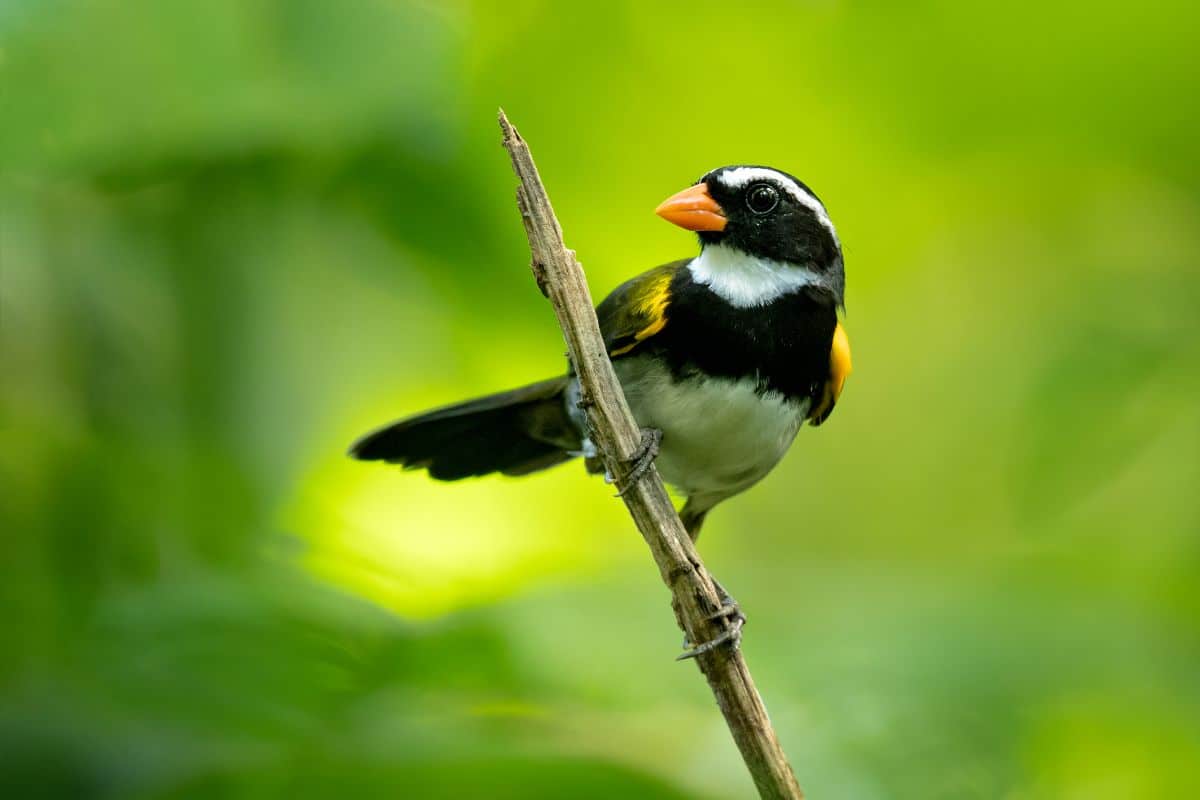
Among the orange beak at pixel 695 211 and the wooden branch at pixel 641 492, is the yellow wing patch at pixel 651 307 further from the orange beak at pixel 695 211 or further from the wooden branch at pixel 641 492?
the wooden branch at pixel 641 492

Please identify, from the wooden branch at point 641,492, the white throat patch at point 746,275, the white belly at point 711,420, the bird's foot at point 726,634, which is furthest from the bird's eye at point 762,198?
the bird's foot at point 726,634

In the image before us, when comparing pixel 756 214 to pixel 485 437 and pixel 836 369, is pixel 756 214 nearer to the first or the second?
pixel 836 369

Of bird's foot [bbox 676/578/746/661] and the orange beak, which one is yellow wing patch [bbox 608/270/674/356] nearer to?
the orange beak

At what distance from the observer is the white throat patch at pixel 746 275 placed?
10.2 feet

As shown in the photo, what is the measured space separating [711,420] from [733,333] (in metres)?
0.22

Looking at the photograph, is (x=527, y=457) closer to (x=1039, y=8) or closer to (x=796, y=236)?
(x=796, y=236)

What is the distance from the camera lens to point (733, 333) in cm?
304

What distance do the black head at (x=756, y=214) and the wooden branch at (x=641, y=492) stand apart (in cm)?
→ 78

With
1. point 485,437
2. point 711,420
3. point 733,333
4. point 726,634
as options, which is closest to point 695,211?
point 733,333

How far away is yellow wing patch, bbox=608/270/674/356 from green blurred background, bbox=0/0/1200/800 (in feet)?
1.77

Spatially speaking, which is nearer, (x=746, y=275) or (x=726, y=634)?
(x=726, y=634)

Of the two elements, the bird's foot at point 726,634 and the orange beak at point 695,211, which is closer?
the bird's foot at point 726,634

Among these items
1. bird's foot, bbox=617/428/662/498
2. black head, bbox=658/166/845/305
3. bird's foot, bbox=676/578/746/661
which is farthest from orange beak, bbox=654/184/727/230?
bird's foot, bbox=676/578/746/661

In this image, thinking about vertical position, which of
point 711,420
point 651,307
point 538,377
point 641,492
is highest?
point 538,377
